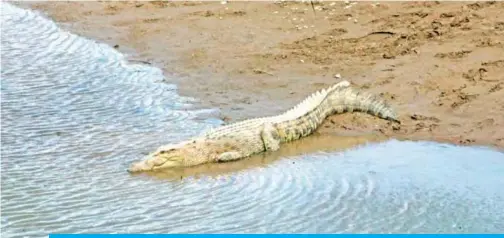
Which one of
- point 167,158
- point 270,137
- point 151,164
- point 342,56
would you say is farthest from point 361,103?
point 151,164

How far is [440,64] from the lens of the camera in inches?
333

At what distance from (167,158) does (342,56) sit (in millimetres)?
3261

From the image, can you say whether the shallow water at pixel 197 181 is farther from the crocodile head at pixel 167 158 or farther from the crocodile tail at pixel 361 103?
the crocodile tail at pixel 361 103

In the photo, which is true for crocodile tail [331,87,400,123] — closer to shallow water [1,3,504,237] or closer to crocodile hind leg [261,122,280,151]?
shallow water [1,3,504,237]

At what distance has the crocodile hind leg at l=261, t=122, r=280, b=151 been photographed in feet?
22.8

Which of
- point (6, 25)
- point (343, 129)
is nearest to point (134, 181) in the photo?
point (343, 129)

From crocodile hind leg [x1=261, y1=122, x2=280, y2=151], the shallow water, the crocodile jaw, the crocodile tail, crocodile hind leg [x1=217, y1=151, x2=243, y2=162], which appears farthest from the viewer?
the crocodile tail

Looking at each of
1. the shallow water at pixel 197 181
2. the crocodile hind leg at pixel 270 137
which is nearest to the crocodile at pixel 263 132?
the crocodile hind leg at pixel 270 137

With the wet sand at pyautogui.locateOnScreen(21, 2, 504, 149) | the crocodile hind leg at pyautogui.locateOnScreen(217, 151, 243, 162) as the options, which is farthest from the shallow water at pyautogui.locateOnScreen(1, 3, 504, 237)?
the wet sand at pyautogui.locateOnScreen(21, 2, 504, 149)

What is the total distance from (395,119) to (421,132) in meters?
0.36

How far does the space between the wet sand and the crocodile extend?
0.13 metres

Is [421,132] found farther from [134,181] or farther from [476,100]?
[134,181]

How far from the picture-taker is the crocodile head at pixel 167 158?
6.43m

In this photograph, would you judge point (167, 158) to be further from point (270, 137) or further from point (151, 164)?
point (270, 137)
